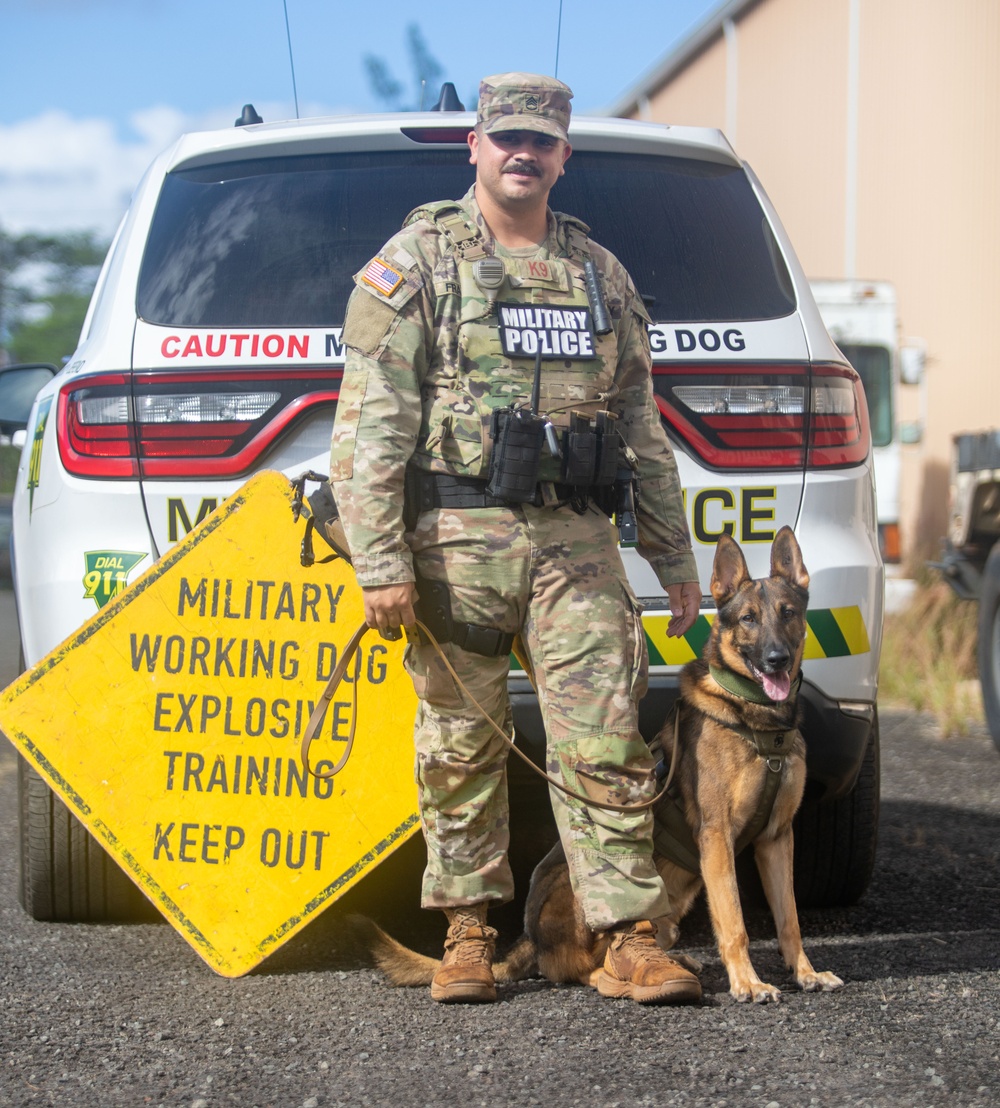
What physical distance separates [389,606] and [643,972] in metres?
0.98

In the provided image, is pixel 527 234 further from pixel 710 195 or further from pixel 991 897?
pixel 991 897

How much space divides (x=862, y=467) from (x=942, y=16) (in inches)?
462

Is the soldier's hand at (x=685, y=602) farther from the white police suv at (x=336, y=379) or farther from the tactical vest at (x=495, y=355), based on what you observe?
the tactical vest at (x=495, y=355)

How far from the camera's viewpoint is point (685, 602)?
3.33 meters

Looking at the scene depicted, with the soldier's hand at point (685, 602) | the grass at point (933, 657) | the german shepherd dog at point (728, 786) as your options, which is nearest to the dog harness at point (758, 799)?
the german shepherd dog at point (728, 786)

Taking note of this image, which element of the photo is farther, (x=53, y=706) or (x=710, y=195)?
(x=710, y=195)

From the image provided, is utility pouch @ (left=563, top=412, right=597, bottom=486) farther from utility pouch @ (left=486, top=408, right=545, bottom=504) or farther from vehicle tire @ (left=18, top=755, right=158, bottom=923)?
vehicle tire @ (left=18, top=755, right=158, bottom=923)

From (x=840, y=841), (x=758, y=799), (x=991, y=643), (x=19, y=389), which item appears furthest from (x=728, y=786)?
A: (x=991, y=643)

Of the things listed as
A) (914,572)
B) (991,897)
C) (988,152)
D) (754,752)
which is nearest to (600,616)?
(754,752)

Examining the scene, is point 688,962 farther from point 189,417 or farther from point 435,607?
point 189,417

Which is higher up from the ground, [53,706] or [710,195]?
[710,195]

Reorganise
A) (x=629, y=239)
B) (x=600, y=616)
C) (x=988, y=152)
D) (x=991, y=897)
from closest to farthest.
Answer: (x=600, y=616)
(x=629, y=239)
(x=991, y=897)
(x=988, y=152)

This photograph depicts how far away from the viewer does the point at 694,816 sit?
343cm

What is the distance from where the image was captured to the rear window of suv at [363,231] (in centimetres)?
346
